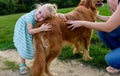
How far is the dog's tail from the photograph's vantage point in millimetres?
4422

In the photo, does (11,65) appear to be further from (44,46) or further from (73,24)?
(73,24)

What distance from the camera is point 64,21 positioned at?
189 inches

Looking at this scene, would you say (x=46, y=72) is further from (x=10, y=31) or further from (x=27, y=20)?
(x=10, y=31)

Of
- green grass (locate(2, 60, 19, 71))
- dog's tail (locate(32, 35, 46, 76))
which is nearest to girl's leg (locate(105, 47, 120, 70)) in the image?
dog's tail (locate(32, 35, 46, 76))

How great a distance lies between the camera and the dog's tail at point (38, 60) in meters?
4.42

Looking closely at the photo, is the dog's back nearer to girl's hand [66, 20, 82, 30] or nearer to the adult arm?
girl's hand [66, 20, 82, 30]

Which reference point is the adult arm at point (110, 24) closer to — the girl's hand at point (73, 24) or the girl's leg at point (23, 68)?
the girl's hand at point (73, 24)

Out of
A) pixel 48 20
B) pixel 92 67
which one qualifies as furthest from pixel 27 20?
pixel 92 67

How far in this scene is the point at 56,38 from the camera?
15.0ft

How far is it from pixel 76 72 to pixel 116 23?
1.23 m

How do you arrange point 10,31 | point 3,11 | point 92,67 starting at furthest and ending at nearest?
point 3,11 → point 10,31 → point 92,67

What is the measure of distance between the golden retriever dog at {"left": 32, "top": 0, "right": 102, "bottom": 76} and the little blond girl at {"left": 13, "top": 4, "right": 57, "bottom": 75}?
8cm

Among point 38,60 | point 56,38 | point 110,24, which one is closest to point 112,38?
point 110,24

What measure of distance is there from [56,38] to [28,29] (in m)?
0.44
